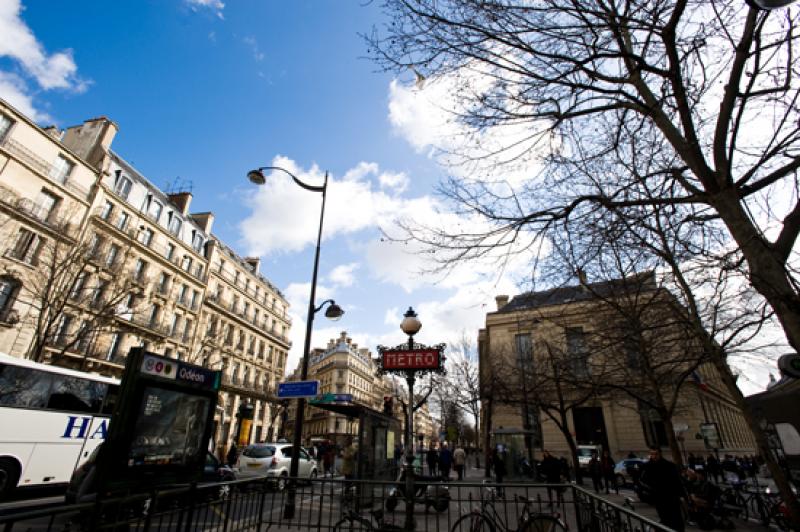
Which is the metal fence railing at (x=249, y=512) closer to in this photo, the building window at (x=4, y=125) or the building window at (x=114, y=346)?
the building window at (x=4, y=125)

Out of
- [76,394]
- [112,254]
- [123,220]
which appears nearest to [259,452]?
[76,394]

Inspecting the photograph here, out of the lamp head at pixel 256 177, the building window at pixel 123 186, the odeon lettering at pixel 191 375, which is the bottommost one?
the odeon lettering at pixel 191 375

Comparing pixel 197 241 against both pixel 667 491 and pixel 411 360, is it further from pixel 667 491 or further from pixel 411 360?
pixel 667 491

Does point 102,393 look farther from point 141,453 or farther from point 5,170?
point 5,170

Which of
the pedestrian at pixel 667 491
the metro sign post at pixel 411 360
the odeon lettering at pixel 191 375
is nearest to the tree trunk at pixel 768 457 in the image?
the pedestrian at pixel 667 491

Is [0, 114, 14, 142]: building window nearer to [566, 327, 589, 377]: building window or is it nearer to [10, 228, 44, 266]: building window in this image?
[10, 228, 44, 266]: building window

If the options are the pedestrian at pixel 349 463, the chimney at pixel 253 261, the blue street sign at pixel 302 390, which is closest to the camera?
the blue street sign at pixel 302 390

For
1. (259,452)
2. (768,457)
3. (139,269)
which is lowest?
(259,452)

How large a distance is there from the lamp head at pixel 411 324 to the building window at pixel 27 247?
25497 millimetres

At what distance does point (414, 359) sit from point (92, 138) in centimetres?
3279

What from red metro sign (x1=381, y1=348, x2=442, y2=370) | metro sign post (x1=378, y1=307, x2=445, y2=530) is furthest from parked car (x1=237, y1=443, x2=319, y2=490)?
red metro sign (x1=381, y1=348, x2=442, y2=370)

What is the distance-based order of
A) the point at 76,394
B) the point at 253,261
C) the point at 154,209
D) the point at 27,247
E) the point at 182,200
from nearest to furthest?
the point at 76,394
the point at 27,247
the point at 154,209
the point at 182,200
the point at 253,261

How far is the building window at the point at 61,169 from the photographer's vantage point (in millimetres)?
23734

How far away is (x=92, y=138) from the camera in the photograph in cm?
2795
